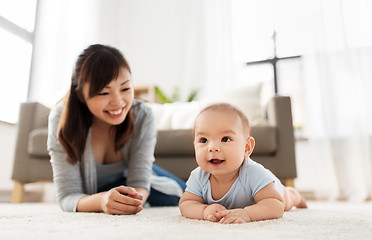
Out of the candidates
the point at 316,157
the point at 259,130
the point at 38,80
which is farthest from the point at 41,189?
the point at 316,157

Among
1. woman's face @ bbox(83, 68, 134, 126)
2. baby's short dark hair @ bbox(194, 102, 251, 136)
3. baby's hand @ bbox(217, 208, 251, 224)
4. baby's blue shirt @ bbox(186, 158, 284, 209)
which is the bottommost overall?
baby's hand @ bbox(217, 208, 251, 224)

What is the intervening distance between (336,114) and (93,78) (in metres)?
2.31

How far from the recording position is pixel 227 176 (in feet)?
2.66

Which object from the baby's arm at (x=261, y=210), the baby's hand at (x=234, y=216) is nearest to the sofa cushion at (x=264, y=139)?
the baby's arm at (x=261, y=210)

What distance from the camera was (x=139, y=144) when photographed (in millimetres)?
1160

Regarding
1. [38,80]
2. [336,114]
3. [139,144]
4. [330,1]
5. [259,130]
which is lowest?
[139,144]

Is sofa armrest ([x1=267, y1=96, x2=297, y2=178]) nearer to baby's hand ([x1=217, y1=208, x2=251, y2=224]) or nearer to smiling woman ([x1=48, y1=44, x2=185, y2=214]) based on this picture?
smiling woman ([x1=48, y1=44, x2=185, y2=214])

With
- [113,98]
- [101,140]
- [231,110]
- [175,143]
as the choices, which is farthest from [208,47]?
[231,110]

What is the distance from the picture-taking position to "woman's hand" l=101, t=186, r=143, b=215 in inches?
32.8

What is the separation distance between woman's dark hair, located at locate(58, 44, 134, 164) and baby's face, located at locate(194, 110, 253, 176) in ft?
1.21

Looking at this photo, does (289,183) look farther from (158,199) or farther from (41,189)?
(41,189)

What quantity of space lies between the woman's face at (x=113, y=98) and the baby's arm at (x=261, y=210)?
49 centimetres

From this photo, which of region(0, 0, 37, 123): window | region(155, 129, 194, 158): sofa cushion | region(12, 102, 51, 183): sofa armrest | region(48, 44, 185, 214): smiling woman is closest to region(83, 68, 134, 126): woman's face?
region(48, 44, 185, 214): smiling woman

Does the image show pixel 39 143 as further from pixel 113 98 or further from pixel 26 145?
pixel 113 98
